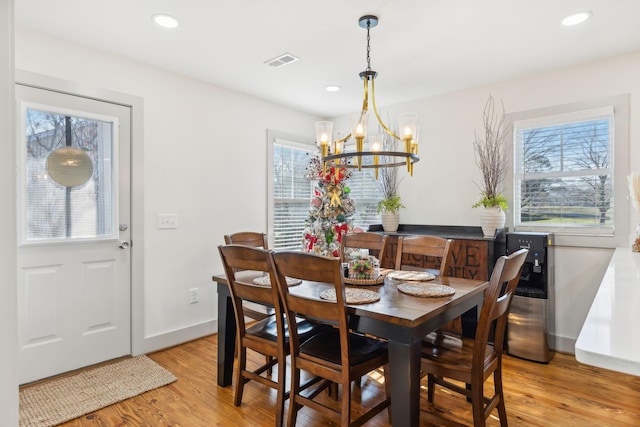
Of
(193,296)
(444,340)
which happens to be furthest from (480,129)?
(193,296)

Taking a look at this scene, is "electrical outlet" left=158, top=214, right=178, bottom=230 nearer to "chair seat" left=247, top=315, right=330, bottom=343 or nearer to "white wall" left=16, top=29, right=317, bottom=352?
"white wall" left=16, top=29, right=317, bottom=352

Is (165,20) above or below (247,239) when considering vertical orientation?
above

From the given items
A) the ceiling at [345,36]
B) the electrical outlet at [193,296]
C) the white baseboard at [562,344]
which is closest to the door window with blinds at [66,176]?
the ceiling at [345,36]

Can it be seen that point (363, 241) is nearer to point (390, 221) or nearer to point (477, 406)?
point (390, 221)

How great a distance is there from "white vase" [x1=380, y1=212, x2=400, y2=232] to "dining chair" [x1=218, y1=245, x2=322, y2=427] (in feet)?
6.43

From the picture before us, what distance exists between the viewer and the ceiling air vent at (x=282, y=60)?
300 centimetres

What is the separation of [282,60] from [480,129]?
6.80 feet

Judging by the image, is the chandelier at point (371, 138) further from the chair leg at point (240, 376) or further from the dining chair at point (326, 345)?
the chair leg at point (240, 376)

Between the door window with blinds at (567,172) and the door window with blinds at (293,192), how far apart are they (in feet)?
5.42

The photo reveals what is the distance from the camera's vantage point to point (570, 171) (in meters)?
3.23

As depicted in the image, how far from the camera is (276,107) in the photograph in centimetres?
434

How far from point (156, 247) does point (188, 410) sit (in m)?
1.48

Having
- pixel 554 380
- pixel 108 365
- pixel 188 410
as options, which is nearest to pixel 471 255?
pixel 554 380

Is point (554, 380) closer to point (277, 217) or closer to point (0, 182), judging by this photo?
point (277, 217)
